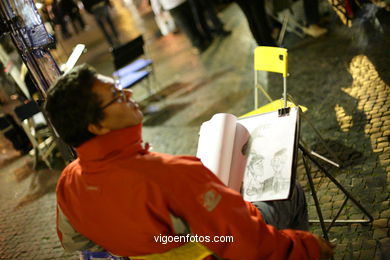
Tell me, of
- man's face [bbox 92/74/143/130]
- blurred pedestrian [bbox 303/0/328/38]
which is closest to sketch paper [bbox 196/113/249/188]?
man's face [bbox 92/74/143/130]

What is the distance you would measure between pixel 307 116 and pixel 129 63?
3.44m

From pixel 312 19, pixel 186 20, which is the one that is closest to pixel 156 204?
pixel 312 19

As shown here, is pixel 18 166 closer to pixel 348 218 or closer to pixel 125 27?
pixel 348 218

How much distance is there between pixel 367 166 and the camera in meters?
3.54

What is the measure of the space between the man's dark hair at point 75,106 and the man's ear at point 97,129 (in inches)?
0.6

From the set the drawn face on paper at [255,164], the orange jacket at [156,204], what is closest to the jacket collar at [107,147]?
Result: the orange jacket at [156,204]

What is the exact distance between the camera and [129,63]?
6.71 metres

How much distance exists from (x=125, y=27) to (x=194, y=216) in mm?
12058

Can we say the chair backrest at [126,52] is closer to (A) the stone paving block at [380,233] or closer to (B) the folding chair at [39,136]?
(B) the folding chair at [39,136]

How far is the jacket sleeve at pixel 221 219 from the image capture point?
1.65 meters

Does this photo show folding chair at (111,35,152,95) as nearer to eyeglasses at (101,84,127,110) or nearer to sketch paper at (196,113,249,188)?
sketch paper at (196,113,249,188)

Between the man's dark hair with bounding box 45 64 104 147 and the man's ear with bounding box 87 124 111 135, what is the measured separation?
2 centimetres

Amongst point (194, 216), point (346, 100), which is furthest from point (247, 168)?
point (346, 100)

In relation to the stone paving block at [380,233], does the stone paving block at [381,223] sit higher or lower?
higher
